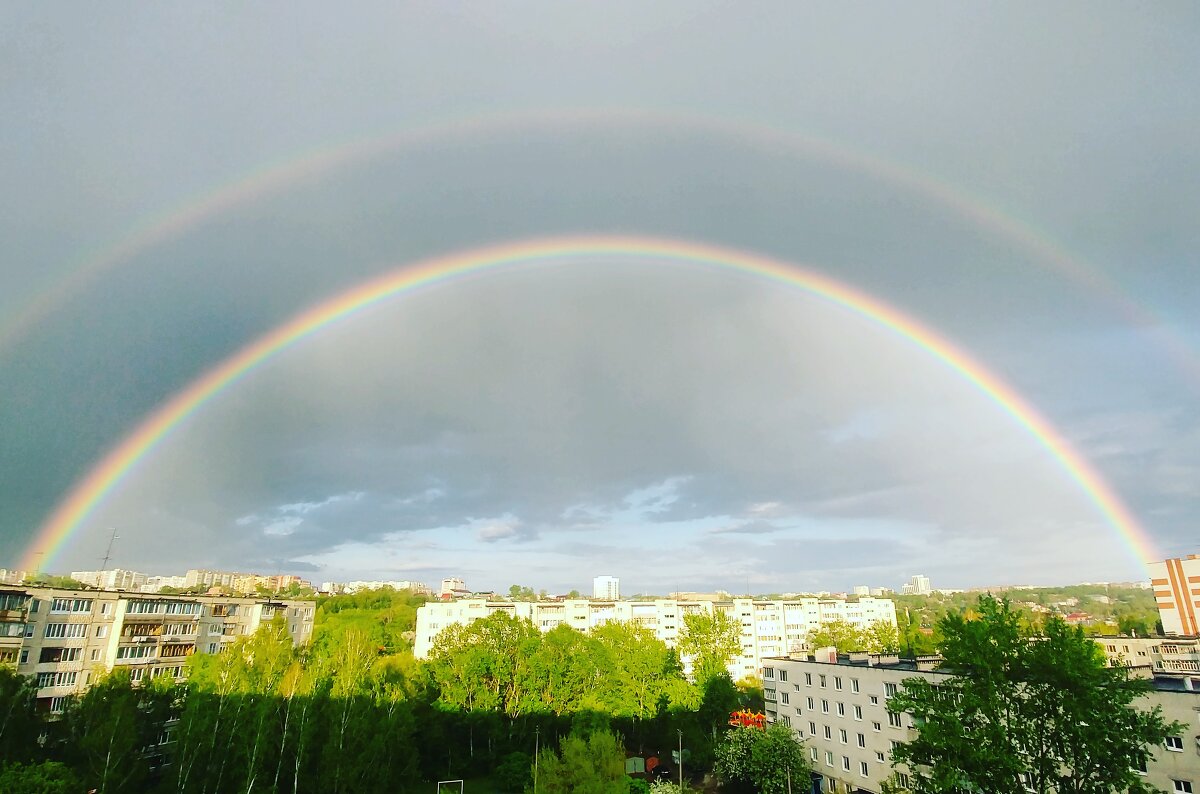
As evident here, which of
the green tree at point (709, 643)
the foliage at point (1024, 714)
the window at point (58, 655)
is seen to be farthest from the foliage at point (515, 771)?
the foliage at point (1024, 714)

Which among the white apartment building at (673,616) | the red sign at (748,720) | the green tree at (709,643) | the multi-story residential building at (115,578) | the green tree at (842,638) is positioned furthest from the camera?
the multi-story residential building at (115,578)

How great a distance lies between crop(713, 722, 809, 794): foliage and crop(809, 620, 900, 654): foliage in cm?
3909

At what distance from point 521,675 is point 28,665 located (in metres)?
35.6

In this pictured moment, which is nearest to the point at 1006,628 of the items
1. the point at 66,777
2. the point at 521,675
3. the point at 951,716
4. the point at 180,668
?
the point at 951,716

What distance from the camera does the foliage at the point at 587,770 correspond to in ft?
105

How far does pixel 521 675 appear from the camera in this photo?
57.2 meters

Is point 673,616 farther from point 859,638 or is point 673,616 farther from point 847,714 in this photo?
point 847,714

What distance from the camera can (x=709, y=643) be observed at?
5894 centimetres

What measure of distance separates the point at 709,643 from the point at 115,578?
16265 cm

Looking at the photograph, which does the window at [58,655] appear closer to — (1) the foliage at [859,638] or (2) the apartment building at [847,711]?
(2) the apartment building at [847,711]

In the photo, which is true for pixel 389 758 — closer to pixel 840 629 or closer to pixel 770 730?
pixel 770 730

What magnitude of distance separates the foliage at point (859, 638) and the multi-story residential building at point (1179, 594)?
4793 cm

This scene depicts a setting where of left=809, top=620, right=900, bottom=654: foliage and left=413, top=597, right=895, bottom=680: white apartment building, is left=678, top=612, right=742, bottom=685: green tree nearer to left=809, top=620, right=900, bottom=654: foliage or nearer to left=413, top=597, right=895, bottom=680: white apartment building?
left=809, top=620, right=900, bottom=654: foliage

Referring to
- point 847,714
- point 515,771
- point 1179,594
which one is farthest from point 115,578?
point 1179,594
